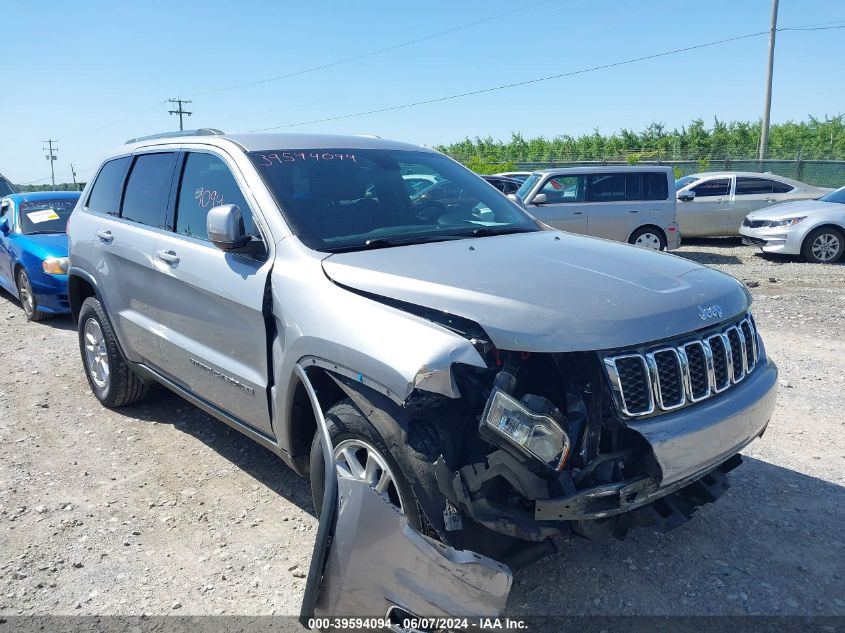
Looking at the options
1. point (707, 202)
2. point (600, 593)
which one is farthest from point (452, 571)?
point (707, 202)

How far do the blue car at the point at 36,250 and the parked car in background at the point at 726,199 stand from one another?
11.9 meters

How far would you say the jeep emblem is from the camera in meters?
2.81

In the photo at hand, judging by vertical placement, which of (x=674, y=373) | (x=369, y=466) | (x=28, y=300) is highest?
(x=674, y=373)

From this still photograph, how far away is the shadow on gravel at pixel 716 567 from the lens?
116 inches

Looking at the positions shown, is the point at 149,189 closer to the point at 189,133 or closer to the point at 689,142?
the point at 189,133

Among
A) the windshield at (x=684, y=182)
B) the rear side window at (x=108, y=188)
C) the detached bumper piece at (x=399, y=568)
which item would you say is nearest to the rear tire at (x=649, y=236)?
the windshield at (x=684, y=182)

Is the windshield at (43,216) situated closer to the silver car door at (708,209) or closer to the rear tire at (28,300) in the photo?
the rear tire at (28,300)

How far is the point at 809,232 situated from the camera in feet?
40.7

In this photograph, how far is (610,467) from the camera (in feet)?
8.34

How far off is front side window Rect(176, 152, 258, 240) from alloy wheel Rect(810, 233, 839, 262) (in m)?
11.8

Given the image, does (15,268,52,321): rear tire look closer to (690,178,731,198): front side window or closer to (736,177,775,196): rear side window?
(690,178,731,198): front side window

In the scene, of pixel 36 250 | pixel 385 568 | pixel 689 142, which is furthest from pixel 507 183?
pixel 689 142

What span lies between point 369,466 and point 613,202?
36.5ft

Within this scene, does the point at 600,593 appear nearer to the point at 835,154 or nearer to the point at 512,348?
the point at 512,348
